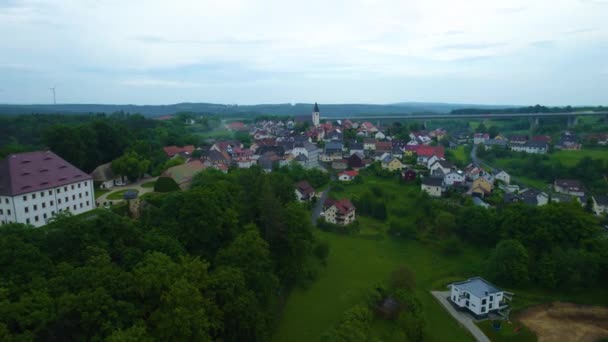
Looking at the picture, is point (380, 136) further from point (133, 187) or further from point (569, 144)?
point (133, 187)

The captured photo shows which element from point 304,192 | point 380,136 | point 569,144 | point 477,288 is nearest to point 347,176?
point 304,192

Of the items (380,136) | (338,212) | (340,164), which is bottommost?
(338,212)

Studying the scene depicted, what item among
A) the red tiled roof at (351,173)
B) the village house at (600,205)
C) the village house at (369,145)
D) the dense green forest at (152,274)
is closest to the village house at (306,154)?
the red tiled roof at (351,173)

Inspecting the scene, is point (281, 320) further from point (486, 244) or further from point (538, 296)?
point (486, 244)

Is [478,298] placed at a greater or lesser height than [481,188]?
lesser

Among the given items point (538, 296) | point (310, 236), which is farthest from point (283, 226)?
point (538, 296)

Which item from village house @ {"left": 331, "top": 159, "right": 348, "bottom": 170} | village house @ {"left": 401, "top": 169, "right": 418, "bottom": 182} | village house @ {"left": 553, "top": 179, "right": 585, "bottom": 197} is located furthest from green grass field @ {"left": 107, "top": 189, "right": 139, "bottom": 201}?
village house @ {"left": 553, "top": 179, "right": 585, "bottom": 197}
